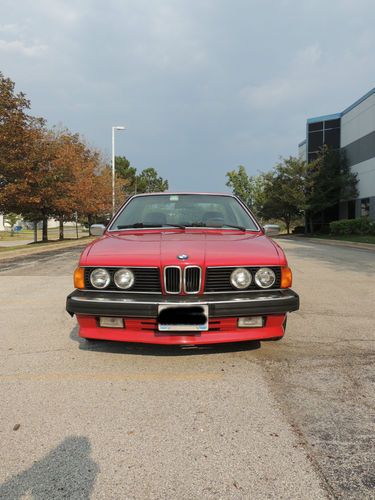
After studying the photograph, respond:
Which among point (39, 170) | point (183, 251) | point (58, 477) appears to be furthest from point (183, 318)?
point (39, 170)

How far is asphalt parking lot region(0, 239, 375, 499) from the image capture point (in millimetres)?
2029

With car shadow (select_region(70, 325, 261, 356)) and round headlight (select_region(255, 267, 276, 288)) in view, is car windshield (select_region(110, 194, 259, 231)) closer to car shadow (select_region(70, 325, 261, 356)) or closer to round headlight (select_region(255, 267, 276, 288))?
round headlight (select_region(255, 267, 276, 288))

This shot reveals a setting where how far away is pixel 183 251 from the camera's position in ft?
11.4

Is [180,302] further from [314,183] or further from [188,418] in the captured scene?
[314,183]

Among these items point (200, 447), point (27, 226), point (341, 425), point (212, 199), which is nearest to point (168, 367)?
point (200, 447)

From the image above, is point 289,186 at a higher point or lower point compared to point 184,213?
higher

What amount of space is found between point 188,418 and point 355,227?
2769 cm

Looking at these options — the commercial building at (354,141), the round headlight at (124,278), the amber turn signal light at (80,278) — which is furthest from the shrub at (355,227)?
the amber turn signal light at (80,278)

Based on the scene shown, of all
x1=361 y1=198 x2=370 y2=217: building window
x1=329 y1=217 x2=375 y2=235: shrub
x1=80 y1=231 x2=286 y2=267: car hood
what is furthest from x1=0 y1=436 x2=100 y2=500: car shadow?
x1=361 y1=198 x2=370 y2=217: building window

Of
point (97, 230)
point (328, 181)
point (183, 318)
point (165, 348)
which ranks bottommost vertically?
point (165, 348)

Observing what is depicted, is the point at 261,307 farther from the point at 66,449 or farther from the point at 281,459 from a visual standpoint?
the point at 66,449

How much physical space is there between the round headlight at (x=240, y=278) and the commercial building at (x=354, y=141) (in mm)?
28537

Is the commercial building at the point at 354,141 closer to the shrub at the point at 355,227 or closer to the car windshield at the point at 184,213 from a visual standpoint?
the shrub at the point at 355,227

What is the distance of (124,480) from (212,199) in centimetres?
362
